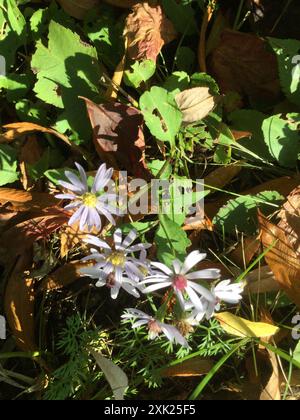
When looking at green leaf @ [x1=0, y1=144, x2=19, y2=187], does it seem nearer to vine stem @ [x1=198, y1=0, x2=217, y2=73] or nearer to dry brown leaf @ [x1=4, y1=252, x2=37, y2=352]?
dry brown leaf @ [x1=4, y1=252, x2=37, y2=352]

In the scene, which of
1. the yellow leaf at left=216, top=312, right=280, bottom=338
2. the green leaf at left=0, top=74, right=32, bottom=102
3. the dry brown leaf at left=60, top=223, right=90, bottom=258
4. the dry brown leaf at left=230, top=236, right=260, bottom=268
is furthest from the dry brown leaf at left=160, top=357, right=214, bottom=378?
the green leaf at left=0, top=74, right=32, bottom=102

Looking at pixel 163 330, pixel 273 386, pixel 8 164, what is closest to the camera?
pixel 163 330

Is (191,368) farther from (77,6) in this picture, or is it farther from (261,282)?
(77,6)

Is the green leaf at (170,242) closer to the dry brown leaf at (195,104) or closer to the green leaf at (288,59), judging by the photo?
the dry brown leaf at (195,104)

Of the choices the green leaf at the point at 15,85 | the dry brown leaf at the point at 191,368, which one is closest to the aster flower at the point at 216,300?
the dry brown leaf at the point at 191,368

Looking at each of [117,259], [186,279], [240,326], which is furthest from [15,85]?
[240,326]

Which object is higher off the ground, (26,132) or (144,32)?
(144,32)

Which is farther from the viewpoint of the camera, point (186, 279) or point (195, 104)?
point (195, 104)
